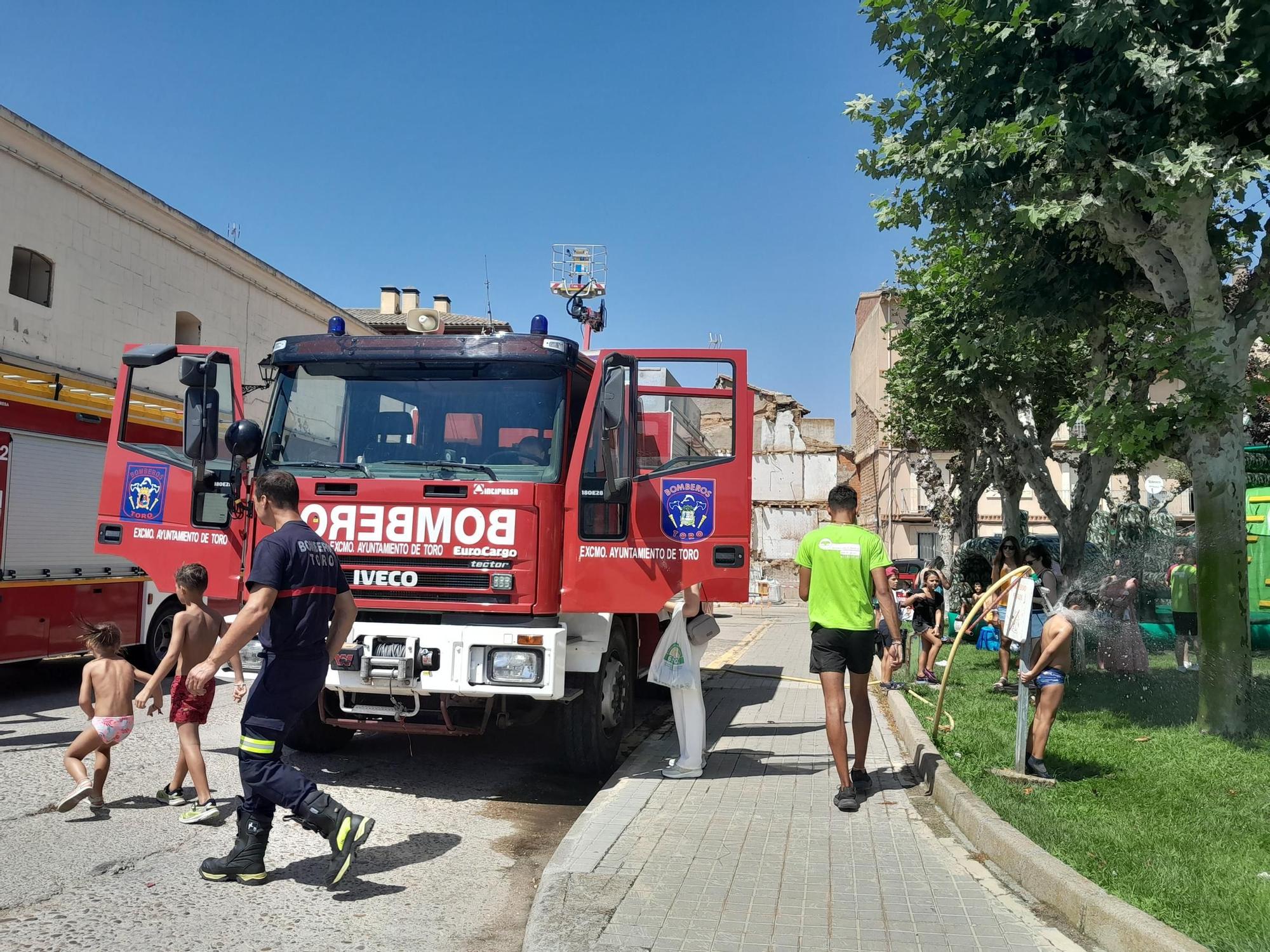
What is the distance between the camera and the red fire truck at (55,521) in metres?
9.49

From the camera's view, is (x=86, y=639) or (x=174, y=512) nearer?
(x=86, y=639)

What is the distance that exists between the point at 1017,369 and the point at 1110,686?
6.02m

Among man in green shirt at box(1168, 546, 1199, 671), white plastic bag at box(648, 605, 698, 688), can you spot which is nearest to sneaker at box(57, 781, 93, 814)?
white plastic bag at box(648, 605, 698, 688)

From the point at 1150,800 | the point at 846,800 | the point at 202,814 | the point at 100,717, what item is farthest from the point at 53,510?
the point at 1150,800

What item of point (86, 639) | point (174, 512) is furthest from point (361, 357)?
point (86, 639)

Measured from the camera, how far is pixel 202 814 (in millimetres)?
5684

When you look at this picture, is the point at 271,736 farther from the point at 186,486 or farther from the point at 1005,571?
the point at 1005,571

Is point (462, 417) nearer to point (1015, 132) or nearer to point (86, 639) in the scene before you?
point (86, 639)

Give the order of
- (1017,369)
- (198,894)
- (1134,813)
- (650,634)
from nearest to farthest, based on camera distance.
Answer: (198,894)
(1134,813)
(650,634)
(1017,369)

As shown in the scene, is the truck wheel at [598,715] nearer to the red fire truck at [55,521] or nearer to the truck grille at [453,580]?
the truck grille at [453,580]

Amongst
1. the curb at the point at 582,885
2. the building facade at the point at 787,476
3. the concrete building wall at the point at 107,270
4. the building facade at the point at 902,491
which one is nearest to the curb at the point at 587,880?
the curb at the point at 582,885

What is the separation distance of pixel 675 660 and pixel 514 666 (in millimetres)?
1342

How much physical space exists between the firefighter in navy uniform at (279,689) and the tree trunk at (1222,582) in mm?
6620

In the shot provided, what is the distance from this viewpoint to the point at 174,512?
23.8 ft
